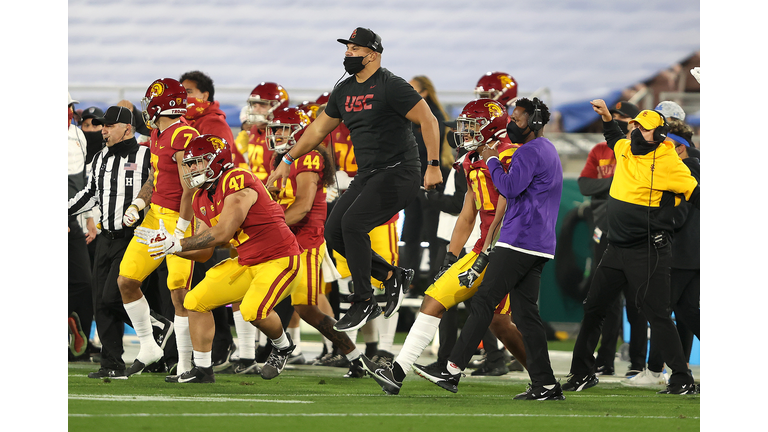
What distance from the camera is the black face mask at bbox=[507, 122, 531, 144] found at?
16.6 feet

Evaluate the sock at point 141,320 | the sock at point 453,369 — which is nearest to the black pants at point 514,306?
the sock at point 453,369

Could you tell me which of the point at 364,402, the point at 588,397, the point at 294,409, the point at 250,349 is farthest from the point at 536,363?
the point at 250,349

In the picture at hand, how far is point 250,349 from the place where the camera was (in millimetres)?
6234

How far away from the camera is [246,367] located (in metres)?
6.23

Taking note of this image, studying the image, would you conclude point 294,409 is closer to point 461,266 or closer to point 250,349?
point 461,266

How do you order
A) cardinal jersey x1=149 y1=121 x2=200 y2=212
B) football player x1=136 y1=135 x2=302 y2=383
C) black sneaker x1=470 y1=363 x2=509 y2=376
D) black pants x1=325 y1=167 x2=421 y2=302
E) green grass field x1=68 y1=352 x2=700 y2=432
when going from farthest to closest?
black sneaker x1=470 y1=363 x2=509 y2=376, cardinal jersey x1=149 y1=121 x2=200 y2=212, football player x1=136 y1=135 x2=302 y2=383, black pants x1=325 y1=167 x2=421 y2=302, green grass field x1=68 y1=352 x2=700 y2=432

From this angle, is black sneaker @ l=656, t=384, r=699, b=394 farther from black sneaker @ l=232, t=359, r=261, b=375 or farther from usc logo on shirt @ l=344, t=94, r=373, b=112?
black sneaker @ l=232, t=359, r=261, b=375

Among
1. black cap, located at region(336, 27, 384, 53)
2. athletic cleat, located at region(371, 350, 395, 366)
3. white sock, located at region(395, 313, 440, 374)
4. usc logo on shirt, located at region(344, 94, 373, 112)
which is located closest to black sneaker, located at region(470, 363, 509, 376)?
athletic cleat, located at region(371, 350, 395, 366)

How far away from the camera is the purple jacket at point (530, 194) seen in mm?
4855

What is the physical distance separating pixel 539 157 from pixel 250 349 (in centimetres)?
249

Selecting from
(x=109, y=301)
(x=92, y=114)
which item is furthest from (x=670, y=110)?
(x=92, y=114)

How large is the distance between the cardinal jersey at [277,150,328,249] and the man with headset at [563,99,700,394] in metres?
1.86

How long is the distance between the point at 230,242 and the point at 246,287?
0.99 feet

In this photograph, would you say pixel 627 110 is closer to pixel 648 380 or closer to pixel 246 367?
pixel 648 380
